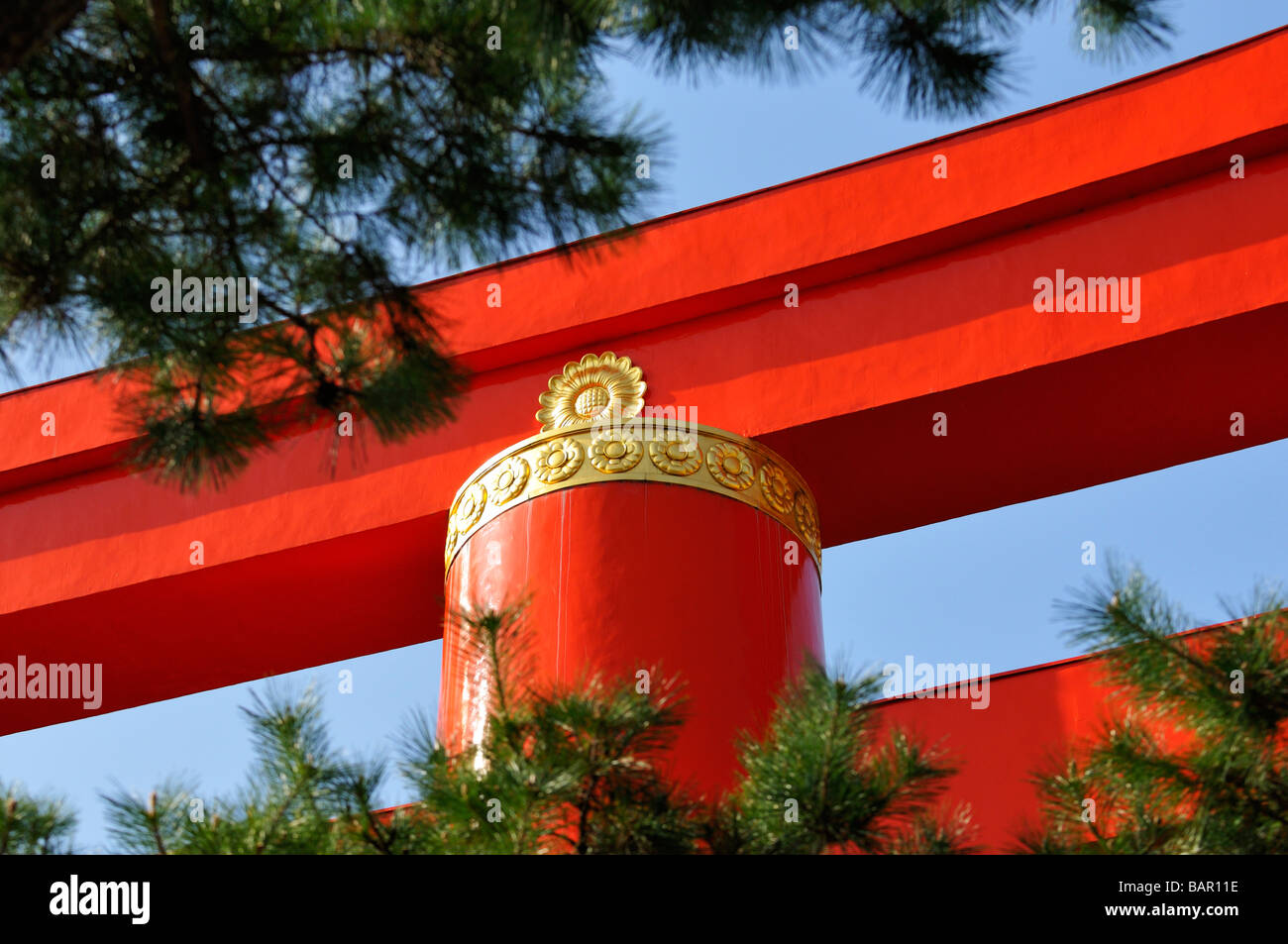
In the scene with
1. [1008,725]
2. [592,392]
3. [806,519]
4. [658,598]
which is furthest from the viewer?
[592,392]

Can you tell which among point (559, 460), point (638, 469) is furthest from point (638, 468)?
point (559, 460)

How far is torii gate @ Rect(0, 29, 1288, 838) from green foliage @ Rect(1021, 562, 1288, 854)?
2.33 m

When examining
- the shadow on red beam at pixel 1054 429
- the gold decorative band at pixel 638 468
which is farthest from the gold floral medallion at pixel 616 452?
the shadow on red beam at pixel 1054 429

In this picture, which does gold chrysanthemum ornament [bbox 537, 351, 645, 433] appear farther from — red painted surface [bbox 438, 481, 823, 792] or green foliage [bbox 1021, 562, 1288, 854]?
green foliage [bbox 1021, 562, 1288, 854]

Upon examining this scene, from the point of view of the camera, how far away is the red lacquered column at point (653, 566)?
4.68 meters

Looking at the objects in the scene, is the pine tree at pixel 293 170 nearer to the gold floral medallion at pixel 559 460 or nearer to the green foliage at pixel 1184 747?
the green foliage at pixel 1184 747

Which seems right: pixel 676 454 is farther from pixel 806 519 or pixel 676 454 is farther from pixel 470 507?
pixel 470 507

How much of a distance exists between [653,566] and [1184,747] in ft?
7.98

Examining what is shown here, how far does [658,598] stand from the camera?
191 inches

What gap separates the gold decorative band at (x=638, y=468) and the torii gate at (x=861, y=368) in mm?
103

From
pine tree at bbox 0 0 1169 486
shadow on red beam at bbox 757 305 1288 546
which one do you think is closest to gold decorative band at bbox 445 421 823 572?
shadow on red beam at bbox 757 305 1288 546

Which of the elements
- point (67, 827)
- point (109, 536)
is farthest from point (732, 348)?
point (67, 827)

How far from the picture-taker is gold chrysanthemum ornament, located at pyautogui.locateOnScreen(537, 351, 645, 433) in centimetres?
587
